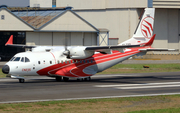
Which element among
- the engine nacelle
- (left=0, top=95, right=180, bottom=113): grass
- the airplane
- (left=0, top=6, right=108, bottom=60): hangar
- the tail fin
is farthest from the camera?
(left=0, top=6, right=108, bottom=60): hangar

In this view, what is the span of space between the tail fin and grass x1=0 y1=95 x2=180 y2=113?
608 inches

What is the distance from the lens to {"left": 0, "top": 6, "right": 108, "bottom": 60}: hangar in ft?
184

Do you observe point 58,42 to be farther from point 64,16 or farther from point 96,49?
point 96,49

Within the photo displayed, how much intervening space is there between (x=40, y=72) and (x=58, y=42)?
3371 cm

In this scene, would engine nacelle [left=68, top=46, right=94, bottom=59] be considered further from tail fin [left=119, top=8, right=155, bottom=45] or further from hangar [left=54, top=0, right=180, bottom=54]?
hangar [left=54, top=0, right=180, bottom=54]

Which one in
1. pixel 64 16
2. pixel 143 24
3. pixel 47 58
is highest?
pixel 64 16

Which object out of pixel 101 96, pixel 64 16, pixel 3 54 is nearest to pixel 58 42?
pixel 64 16

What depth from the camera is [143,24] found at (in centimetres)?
3250

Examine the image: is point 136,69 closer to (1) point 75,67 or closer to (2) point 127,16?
(1) point 75,67

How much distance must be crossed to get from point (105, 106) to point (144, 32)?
62.6 feet

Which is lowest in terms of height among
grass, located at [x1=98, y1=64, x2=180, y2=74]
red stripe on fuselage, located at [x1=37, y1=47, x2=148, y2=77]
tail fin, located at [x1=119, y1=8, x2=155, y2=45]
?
grass, located at [x1=98, y1=64, x2=180, y2=74]

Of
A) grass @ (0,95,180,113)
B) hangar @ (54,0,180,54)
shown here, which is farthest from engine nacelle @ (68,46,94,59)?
hangar @ (54,0,180,54)

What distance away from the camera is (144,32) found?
32.2 meters

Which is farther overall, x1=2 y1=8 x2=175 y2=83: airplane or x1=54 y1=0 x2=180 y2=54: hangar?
x1=54 y1=0 x2=180 y2=54: hangar
